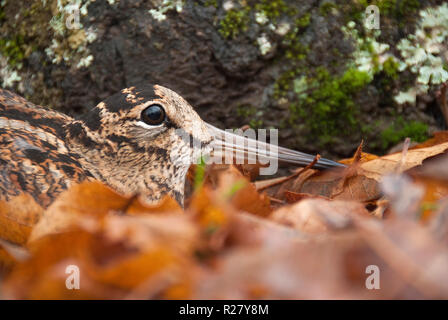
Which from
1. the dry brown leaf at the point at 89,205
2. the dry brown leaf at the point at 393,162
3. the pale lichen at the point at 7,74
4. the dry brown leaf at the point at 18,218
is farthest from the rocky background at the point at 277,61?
the dry brown leaf at the point at 89,205

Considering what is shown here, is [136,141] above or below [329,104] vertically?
below

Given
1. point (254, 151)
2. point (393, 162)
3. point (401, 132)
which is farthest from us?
point (401, 132)

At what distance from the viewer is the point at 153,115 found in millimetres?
1816

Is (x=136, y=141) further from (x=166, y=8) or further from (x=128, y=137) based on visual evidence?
(x=166, y=8)

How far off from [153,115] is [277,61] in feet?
2.62

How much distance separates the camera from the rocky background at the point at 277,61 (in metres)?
2.29

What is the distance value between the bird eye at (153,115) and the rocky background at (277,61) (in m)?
0.54

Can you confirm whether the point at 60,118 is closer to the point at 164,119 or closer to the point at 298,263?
the point at 164,119

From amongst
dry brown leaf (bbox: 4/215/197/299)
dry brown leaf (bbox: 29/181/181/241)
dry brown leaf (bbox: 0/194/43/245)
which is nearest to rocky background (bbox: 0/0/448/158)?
dry brown leaf (bbox: 0/194/43/245)

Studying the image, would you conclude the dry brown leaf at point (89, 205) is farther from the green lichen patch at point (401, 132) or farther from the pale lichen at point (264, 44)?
the green lichen patch at point (401, 132)

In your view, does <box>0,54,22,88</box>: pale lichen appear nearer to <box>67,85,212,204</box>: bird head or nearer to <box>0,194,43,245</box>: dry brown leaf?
<box>67,85,212,204</box>: bird head

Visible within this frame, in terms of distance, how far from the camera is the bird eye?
1811 millimetres

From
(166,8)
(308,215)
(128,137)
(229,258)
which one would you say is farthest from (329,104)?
(229,258)

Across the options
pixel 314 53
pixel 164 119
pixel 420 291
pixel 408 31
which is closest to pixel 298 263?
pixel 420 291
